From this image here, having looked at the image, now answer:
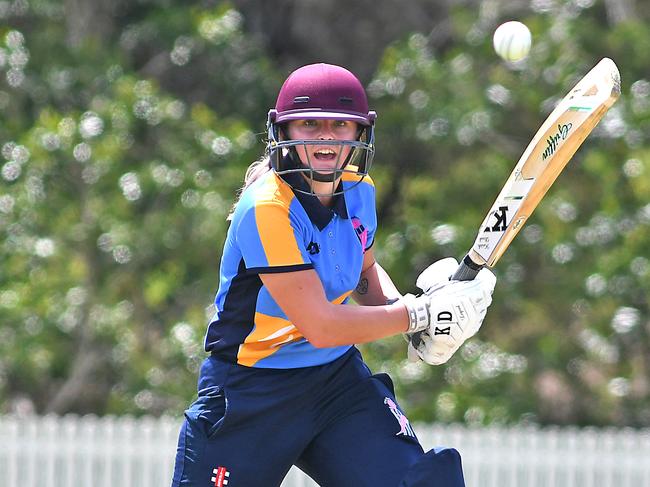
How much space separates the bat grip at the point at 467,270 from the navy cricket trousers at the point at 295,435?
0.38m

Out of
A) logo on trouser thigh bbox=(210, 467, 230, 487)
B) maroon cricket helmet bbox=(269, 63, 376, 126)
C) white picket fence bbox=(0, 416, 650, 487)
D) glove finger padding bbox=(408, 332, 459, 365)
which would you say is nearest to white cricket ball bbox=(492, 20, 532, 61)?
maroon cricket helmet bbox=(269, 63, 376, 126)

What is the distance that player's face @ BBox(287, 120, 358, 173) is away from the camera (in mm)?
3113

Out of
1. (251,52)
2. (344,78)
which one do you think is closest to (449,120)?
(251,52)

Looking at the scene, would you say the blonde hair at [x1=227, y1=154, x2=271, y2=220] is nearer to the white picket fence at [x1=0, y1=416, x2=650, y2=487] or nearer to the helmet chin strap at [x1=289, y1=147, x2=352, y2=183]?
the helmet chin strap at [x1=289, y1=147, x2=352, y2=183]

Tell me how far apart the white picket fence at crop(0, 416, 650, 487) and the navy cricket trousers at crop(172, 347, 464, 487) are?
358 centimetres

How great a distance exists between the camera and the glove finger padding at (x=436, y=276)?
3305 millimetres

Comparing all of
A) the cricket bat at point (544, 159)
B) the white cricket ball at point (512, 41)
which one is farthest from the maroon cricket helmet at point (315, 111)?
the white cricket ball at point (512, 41)

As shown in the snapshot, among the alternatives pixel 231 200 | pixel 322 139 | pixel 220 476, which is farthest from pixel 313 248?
pixel 231 200

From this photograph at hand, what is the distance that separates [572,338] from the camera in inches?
324

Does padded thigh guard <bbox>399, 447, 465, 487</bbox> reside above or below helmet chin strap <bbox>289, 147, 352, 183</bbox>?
below

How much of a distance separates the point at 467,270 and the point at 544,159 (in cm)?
36

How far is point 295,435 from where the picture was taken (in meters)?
3.15

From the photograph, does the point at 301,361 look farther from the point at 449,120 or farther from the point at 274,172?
the point at 449,120

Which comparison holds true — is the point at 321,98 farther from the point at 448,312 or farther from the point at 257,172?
the point at 448,312
